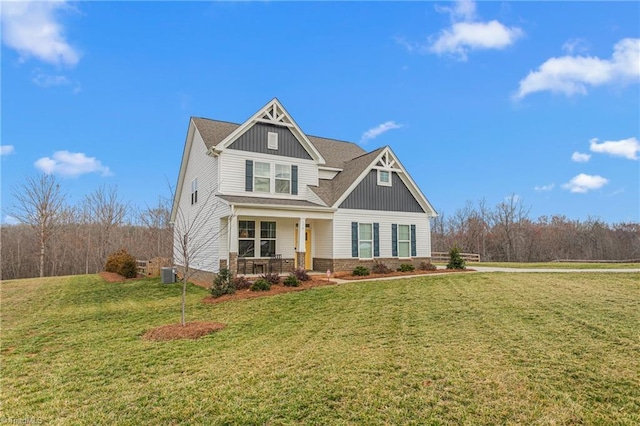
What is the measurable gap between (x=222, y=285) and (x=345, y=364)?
812 centimetres

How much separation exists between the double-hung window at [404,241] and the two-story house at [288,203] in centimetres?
5

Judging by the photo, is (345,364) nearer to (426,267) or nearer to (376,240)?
(376,240)

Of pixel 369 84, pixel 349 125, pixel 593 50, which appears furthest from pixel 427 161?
pixel 593 50

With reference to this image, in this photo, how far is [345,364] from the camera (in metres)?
5.08

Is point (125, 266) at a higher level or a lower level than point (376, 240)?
lower

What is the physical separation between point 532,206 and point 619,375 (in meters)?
43.7

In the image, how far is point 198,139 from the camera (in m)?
18.0

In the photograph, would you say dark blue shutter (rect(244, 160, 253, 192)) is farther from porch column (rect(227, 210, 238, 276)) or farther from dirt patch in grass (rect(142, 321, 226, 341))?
dirt patch in grass (rect(142, 321, 226, 341))

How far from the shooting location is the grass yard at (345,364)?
12.3 feet

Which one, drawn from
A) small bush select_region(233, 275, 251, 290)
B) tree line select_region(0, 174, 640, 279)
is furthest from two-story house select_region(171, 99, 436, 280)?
tree line select_region(0, 174, 640, 279)

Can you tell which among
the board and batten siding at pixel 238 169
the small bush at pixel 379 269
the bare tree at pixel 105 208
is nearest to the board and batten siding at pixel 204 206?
the board and batten siding at pixel 238 169

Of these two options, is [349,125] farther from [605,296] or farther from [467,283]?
[605,296]

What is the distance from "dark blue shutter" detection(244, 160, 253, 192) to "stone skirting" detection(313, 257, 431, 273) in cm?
495

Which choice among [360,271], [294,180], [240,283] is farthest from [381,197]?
[240,283]
